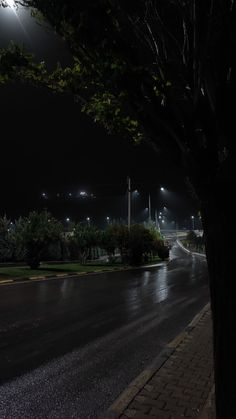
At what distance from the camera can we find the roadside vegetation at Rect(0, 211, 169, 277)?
31.3 m

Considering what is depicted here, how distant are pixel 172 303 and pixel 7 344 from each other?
8.23m

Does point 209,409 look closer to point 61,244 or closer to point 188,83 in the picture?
A: point 188,83

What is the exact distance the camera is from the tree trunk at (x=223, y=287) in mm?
3506

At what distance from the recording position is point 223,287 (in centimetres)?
354

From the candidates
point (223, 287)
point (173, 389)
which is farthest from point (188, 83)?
point (173, 389)

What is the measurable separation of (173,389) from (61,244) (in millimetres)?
42216

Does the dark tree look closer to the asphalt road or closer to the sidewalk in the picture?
the sidewalk

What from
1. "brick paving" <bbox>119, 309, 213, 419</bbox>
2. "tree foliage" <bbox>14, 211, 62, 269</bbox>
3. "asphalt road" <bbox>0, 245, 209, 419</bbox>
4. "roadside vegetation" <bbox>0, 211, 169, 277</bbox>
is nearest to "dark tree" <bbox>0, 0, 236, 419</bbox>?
"brick paving" <bbox>119, 309, 213, 419</bbox>

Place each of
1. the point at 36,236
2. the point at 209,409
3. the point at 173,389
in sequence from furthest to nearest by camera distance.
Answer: the point at 36,236, the point at 173,389, the point at 209,409

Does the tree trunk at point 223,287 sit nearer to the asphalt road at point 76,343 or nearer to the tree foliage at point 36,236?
the asphalt road at point 76,343

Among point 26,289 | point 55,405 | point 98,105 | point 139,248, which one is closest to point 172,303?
point 26,289

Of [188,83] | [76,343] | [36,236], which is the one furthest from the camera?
[36,236]

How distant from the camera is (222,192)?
3566 millimetres

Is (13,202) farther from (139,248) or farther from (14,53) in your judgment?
(14,53)
